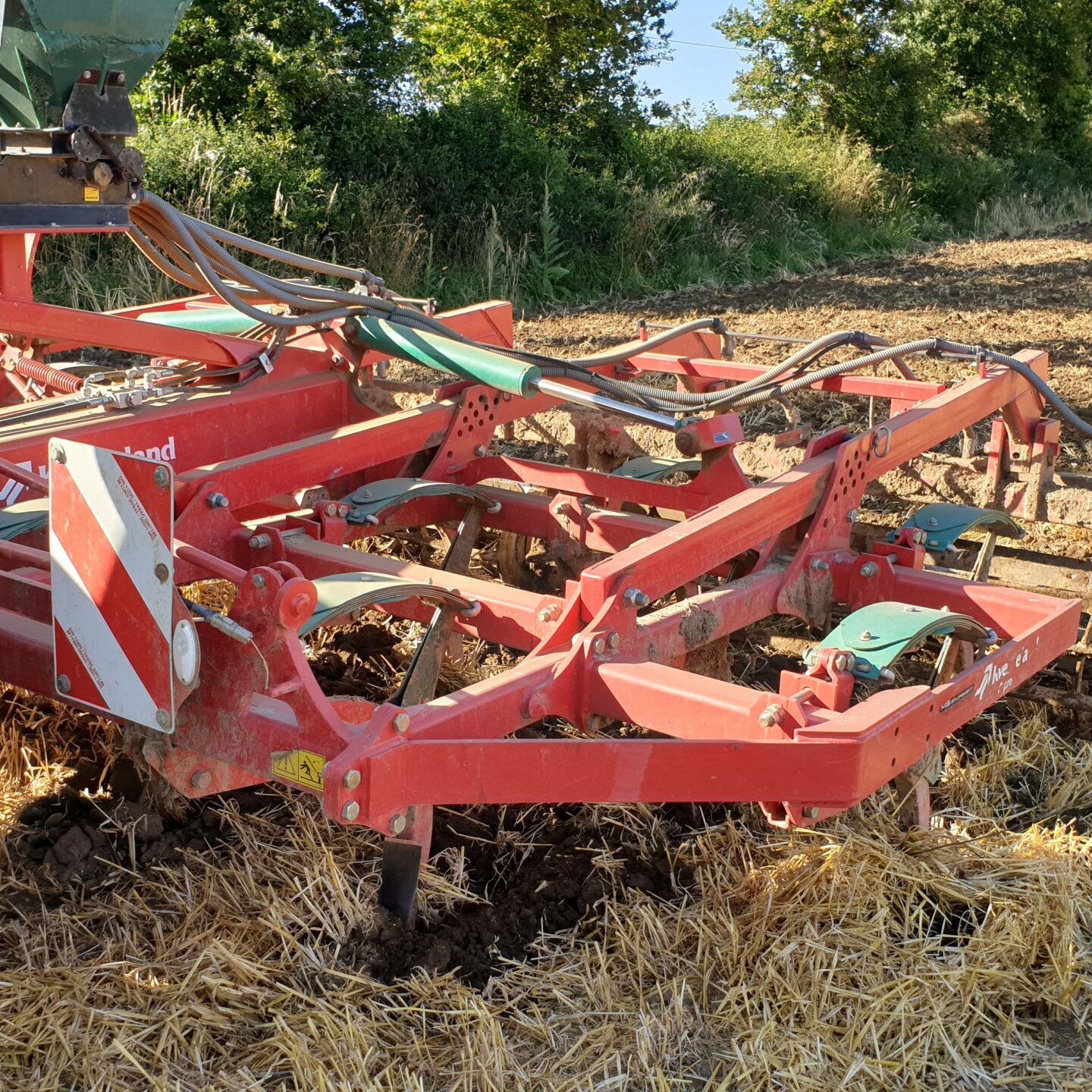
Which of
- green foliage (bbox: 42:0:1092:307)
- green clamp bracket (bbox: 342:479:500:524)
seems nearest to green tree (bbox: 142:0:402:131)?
green foliage (bbox: 42:0:1092:307)

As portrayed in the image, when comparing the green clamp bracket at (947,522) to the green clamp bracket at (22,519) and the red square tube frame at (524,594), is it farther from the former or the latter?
the green clamp bracket at (22,519)

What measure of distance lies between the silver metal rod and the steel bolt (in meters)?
1.23

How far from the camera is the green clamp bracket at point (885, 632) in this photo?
2.97 m

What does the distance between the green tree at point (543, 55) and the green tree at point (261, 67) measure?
4.39m

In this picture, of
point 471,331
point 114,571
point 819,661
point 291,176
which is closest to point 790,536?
point 819,661

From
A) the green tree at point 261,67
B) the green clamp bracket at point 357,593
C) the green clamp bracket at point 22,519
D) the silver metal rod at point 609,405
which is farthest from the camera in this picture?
the green tree at point 261,67

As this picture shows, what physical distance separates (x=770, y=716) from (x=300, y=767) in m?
0.97

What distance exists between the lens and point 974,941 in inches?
117

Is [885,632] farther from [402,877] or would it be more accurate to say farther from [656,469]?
[656,469]

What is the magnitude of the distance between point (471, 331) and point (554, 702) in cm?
254

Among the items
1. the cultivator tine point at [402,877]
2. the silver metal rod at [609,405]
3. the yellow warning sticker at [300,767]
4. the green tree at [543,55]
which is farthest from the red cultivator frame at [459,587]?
the green tree at [543,55]

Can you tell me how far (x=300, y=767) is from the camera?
2.48 metres

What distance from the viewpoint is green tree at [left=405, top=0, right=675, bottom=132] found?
1886cm

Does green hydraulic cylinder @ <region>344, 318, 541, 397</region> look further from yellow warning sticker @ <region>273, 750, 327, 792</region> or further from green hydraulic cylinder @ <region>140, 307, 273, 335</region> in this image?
yellow warning sticker @ <region>273, 750, 327, 792</region>
